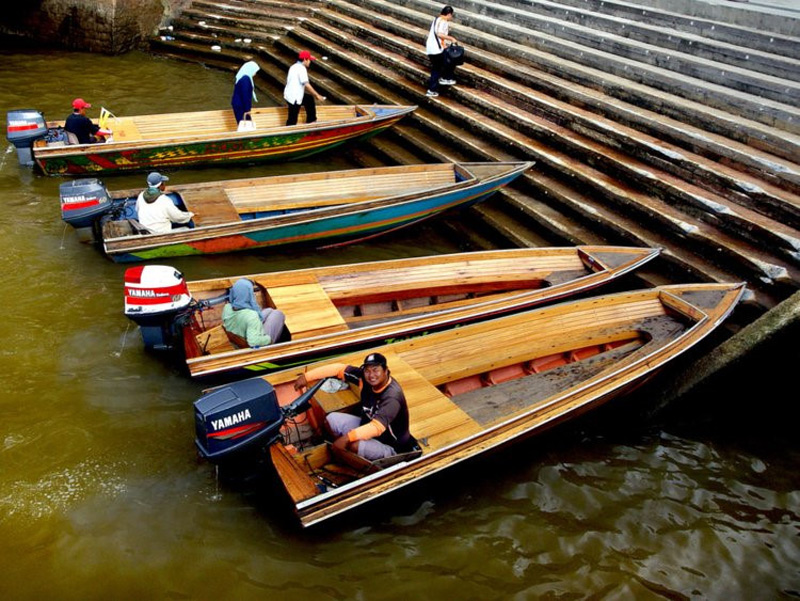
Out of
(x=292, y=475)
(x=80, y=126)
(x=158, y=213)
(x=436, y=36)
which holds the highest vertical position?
(x=436, y=36)

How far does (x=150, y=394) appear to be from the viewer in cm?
623

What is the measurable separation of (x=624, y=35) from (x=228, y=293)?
30.5ft

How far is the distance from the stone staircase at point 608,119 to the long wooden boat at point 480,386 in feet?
3.21

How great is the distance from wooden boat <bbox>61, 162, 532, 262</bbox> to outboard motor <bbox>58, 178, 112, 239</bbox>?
11 mm

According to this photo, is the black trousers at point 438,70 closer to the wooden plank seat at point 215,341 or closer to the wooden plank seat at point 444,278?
the wooden plank seat at point 444,278

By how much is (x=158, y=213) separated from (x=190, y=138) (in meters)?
2.79

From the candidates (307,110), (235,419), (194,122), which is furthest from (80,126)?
(235,419)

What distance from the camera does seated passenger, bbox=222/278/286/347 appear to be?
619cm

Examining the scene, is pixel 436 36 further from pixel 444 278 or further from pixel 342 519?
pixel 342 519

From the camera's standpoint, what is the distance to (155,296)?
6.11 meters

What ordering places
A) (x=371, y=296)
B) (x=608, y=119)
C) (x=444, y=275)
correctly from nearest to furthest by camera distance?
(x=371, y=296), (x=444, y=275), (x=608, y=119)

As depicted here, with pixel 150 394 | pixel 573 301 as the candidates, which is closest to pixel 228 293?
pixel 150 394

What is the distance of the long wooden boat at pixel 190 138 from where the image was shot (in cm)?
990

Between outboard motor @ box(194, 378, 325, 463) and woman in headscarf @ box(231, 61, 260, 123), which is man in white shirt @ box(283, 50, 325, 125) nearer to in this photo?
woman in headscarf @ box(231, 61, 260, 123)
